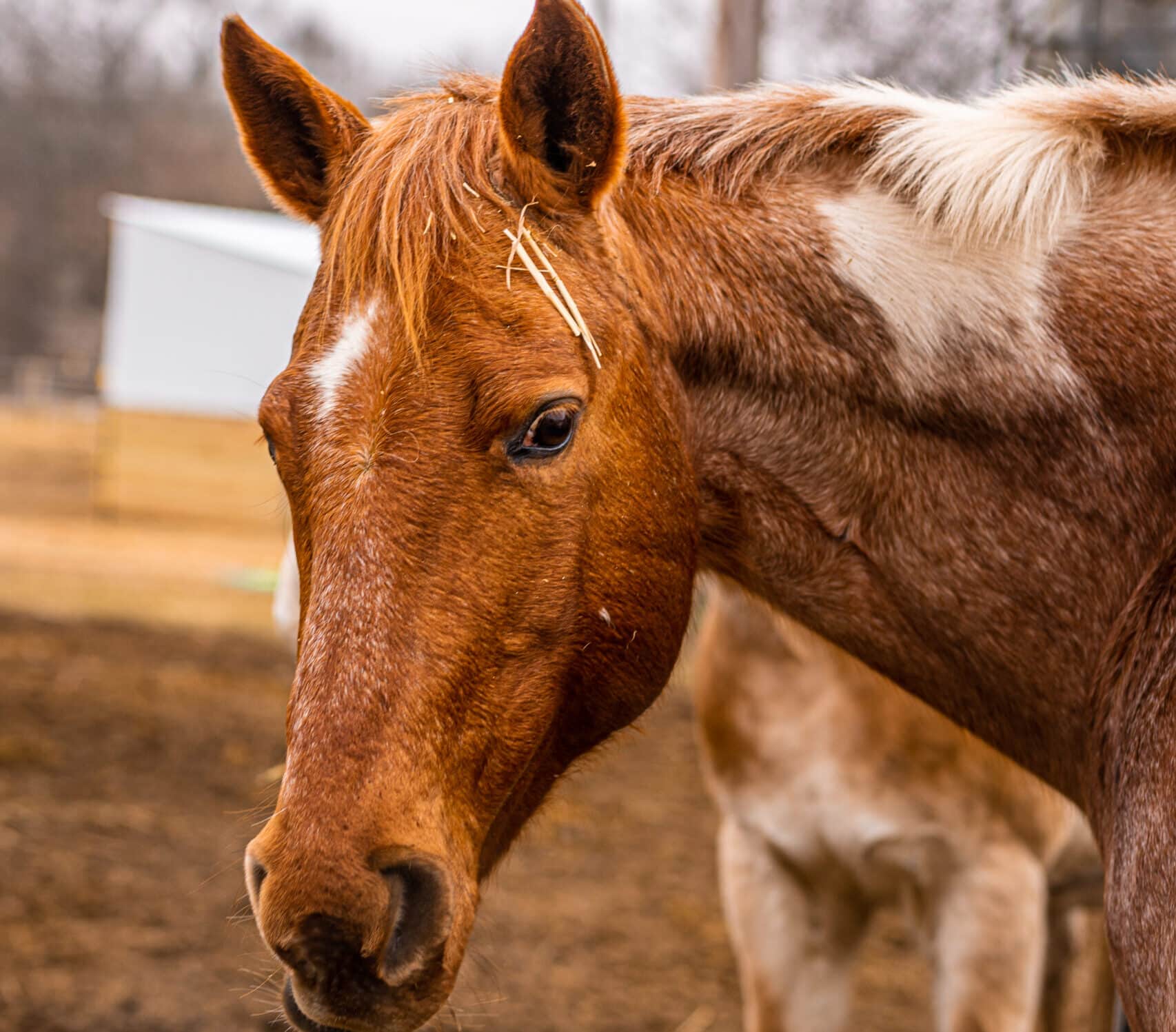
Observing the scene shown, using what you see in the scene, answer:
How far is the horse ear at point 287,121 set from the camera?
179 centimetres

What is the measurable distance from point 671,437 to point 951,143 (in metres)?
0.60

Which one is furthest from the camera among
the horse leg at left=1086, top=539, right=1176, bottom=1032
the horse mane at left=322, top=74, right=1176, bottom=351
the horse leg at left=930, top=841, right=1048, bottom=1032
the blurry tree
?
the blurry tree

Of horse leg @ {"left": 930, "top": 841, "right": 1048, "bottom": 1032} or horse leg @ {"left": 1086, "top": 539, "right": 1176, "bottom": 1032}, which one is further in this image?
horse leg @ {"left": 930, "top": 841, "right": 1048, "bottom": 1032}

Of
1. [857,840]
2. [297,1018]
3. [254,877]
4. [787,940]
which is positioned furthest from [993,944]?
[254,877]

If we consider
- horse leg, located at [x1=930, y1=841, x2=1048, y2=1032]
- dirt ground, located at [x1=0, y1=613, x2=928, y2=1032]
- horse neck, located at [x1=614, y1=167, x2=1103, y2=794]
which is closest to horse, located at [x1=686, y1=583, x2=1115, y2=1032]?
horse leg, located at [x1=930, y1=841, x2=1048, y2=1032]

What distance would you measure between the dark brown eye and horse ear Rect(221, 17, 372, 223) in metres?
0.55

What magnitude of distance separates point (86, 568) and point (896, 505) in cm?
1073

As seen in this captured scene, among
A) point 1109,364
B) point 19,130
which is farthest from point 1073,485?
point 19,130

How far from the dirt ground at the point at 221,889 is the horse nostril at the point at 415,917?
61cm

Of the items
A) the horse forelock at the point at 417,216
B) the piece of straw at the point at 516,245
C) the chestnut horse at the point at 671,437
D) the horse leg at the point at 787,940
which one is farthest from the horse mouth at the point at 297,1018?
the horse leg at the point at 787,940

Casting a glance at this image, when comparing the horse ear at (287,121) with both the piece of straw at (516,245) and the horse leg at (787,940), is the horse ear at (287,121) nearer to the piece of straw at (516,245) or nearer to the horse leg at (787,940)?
the piece of straw at (516,245)

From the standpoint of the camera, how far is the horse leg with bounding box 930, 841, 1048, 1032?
293cm

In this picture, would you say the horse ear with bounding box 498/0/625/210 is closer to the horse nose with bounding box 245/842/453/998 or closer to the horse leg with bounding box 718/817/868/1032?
→ the horse nose with bounding box 245/842/453/998

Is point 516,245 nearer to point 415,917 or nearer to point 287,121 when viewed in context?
point 287,121
